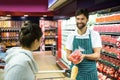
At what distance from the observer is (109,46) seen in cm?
532

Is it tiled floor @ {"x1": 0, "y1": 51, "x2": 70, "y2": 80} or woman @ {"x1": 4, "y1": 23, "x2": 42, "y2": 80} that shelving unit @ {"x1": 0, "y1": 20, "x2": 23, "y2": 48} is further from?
woman @ {"x1": 4, "y1": 23, "x2": 42, "y2": 80}

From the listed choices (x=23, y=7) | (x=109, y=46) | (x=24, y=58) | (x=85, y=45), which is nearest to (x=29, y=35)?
(x=24, y=58)

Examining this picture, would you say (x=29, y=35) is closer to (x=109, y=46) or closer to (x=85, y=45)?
(x=85, y=45)

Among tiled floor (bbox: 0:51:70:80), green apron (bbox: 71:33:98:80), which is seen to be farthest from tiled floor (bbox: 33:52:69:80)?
green apron (bbox: 71:33:98:80)

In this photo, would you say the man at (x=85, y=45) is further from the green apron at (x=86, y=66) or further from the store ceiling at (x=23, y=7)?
the store ceiling at (x=23, y=7)

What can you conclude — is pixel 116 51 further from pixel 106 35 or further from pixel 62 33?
pixel 62 33

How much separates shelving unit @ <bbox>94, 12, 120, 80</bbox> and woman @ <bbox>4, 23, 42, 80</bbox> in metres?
3.17

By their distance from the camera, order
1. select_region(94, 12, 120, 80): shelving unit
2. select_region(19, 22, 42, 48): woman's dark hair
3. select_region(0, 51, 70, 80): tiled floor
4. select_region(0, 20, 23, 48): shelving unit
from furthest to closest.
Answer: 1. select_region(0, 20, 23, 48): shelving unit
2. select_region(0, 51, 70, 80): tiled floor
3. select_region(94, 12, 120, 80): shelving unit
4. select_region(19, 22, 42, 48): woman's dark hair

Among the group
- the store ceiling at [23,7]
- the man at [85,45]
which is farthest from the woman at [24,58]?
the store ceiling at [23,7]

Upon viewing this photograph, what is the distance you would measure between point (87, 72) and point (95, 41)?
380mm

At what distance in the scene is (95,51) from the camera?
9.27 feet

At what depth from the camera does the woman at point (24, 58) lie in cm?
165

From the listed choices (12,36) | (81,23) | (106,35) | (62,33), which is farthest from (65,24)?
(81,23)

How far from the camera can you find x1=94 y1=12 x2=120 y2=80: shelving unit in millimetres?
4855
